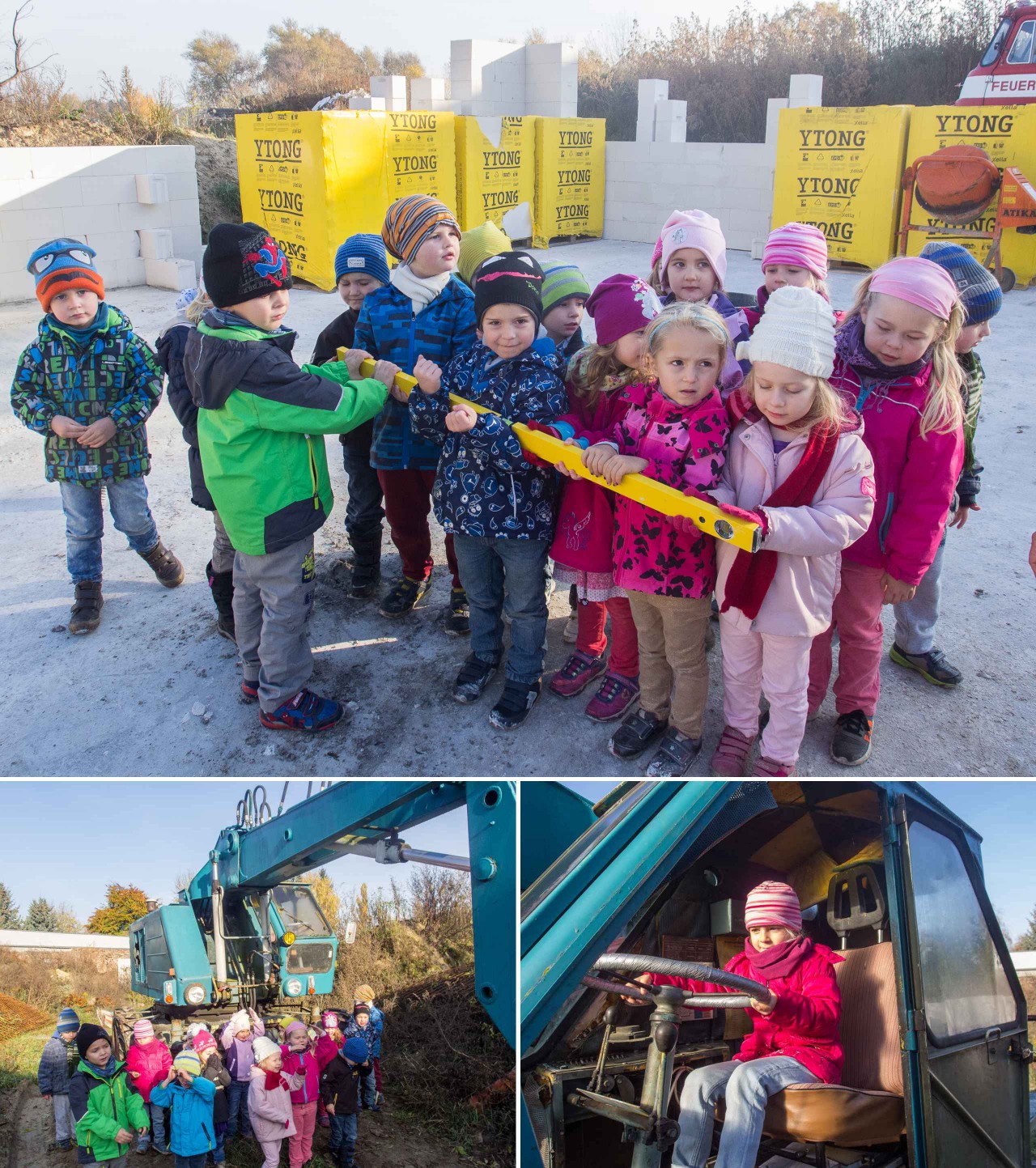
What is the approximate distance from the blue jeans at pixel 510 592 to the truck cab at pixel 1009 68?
11465 millimetres

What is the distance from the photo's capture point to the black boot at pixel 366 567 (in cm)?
422

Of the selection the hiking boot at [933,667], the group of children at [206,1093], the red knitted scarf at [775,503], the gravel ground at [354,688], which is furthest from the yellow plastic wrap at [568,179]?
the group of children at [206,1093]

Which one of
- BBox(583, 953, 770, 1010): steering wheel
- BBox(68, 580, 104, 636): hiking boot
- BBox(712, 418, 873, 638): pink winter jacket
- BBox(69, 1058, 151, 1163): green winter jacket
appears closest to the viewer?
BBox(583, 953, 770, 1010): steering wheel

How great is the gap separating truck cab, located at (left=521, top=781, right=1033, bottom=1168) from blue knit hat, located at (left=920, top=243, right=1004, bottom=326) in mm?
2020

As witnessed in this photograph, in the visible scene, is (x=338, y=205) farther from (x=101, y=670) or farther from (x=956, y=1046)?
(x=956, y=1046)

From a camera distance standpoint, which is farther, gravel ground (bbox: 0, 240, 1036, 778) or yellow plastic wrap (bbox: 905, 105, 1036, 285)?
yellow plastic wrap (bbox: 905, 105, 1036, 285)

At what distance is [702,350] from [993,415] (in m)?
4.74

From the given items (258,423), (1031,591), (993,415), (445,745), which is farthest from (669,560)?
(993,415)

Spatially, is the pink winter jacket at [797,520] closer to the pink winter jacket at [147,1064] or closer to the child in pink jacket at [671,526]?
the child in pink jacket at [671,526]

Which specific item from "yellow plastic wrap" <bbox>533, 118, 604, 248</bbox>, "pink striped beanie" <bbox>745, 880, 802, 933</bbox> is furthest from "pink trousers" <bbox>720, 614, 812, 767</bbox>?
"yellow plastic wrap" <bbox>533, 118, 604, 248</bbox>

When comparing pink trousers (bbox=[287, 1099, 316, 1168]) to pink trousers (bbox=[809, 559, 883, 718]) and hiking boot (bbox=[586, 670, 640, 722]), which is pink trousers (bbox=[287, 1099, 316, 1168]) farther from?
pink trousers (bbox=[809, 559, 883, 718])

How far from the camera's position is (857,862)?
1.89 meters

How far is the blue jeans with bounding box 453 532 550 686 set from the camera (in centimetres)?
322

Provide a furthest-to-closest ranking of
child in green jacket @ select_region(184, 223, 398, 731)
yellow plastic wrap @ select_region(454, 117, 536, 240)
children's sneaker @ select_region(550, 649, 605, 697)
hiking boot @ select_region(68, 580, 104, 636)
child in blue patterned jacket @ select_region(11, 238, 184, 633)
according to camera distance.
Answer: yellow plastic wrap @ select_region(454, 117, 536, 240) < hiking boot @ select_region(68, 580, 104, 636) < child in blue patterned jacket @ select_region(11, 238, 184, 633) < children's sneaker @ select_region(550, 649, 605, 697) < child in green jacket @ select_region(184, 223, 398, 731)
